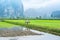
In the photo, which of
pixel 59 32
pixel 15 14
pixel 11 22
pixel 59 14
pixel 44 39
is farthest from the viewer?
pixel 11 22

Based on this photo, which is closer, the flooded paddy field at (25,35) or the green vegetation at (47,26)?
the flooded paddy field at (25,35)

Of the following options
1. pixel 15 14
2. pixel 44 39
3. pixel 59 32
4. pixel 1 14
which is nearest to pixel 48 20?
pixel 15 14

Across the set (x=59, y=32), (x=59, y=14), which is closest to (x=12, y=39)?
(x=59, y=32)

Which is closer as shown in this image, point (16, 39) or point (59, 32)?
point (16, 39)

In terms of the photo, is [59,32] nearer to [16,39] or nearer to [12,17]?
[16,39]

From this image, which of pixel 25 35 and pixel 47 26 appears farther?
pixel 47 26

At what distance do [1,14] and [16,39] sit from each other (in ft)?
35.5

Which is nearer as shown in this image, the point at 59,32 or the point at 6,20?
the point at 59,32

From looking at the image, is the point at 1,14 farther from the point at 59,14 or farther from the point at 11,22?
the point at 59,14

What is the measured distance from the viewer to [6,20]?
2144cm

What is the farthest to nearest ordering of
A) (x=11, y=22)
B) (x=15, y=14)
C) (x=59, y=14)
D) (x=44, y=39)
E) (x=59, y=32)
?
(x=11, y=22), (x=15, y=14), (x=59, y=14), (x=59, y=32), (x=44, y=39)

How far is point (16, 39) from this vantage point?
820 cm

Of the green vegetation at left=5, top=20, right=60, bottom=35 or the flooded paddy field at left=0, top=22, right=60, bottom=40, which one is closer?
the flooded paddy field at left=0, top=22, right=60, bottom=40

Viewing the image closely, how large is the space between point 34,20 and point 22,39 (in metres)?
11.4
